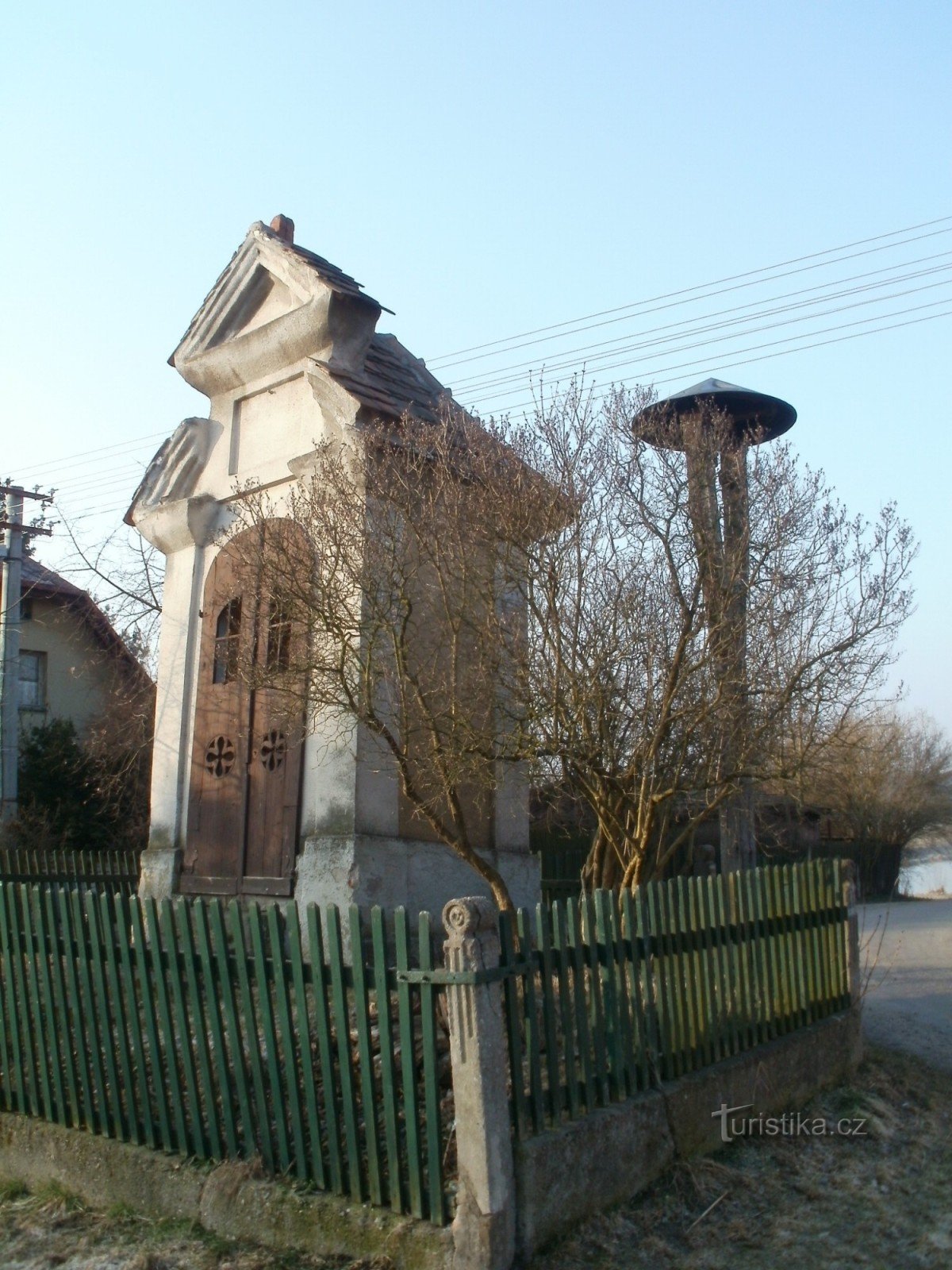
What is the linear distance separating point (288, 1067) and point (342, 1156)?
1.42ft

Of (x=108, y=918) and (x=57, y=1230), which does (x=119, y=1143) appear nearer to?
(x=57, y=1230)

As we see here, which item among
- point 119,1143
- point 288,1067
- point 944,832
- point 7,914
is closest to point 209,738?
point 7,914

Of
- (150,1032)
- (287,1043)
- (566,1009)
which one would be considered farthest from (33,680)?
(566,1009)

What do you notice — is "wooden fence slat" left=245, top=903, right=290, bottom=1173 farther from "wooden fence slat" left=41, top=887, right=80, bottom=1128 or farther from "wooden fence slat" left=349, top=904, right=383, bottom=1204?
"wooden fence slat" left=41, top=887, right=80, bottom=1128

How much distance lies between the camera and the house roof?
26.9 meters

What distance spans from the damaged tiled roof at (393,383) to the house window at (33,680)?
18.7m

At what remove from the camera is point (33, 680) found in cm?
2711

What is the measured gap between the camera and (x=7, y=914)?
673 cm

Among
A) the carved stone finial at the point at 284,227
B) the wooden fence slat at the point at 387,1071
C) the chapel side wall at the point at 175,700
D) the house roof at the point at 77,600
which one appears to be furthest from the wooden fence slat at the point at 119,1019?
the house roof at the point at 77,600


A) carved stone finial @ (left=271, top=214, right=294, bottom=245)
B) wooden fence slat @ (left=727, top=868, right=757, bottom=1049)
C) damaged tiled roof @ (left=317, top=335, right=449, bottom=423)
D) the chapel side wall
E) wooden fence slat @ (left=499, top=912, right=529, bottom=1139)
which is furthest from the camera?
carved stone finial @ (left=271, top=214, right=294, bottom=245)

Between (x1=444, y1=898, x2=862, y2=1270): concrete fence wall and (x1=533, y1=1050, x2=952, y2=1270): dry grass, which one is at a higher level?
(x1=444, y1=898, x2=862, y2=1270): concrete fence wall

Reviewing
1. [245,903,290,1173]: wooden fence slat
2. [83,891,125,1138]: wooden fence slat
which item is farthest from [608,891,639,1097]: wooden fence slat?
[83,891,125,1138]: wooden fence slat

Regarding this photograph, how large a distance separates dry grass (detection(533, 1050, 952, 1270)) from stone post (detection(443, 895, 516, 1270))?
33cm

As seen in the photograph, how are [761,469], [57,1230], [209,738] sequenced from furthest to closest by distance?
1. [209,738]
2. [761,469]
3. [57,1230]
